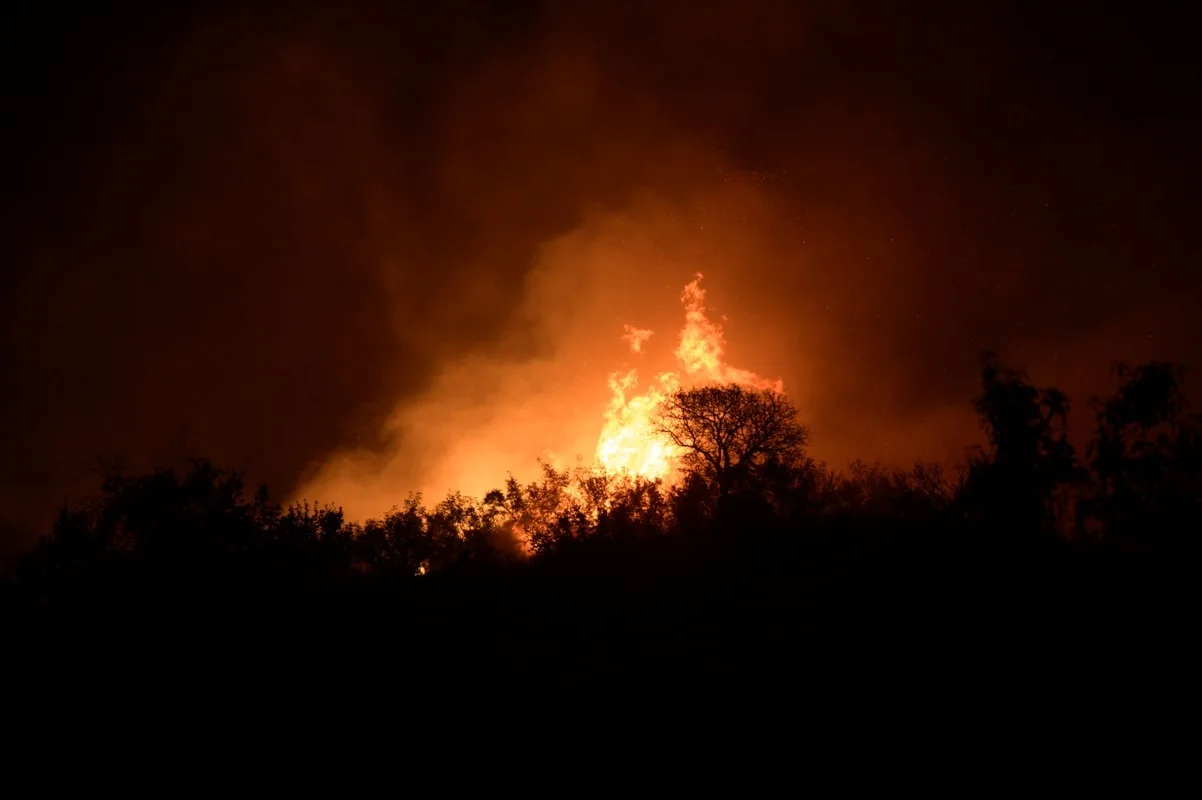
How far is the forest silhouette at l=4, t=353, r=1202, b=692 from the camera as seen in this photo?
18000 mm

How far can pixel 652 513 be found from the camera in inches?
1950

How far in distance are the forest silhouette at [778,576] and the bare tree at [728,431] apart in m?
1.54

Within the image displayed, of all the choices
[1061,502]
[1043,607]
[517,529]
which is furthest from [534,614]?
[517,529]

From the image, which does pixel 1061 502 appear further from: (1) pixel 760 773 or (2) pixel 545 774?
(2) pixel 545 774

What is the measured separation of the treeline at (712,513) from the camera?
88.2 ft

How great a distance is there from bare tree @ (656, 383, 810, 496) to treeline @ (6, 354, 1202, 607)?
140 mm

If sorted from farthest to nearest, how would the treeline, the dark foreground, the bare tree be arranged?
1. the bare tree
2. the treeline
3. the dark foreground

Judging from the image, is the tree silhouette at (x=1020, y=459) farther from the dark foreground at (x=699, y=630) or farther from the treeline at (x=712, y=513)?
the dark foreground at (x=699, y=630)

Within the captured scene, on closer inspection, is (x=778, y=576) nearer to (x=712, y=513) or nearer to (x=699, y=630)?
(x=699, y=630)

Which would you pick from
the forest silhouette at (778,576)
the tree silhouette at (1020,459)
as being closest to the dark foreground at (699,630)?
the forest silhouette at (778,576)

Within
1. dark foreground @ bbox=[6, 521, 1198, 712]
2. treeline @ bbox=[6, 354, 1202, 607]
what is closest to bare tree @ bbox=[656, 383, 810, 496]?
treeline @ bbox=[6, 354, 1202, 607]

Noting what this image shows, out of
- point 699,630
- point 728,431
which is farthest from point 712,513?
point 699,630

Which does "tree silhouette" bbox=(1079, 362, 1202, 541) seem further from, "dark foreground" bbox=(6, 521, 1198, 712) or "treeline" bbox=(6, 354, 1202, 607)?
"dark foreground" bbox=(6, 521, 1198, 712)

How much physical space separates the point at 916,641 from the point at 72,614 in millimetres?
30955
